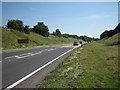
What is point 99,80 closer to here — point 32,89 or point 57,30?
point 32,89

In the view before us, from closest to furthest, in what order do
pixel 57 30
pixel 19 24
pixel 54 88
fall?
pixel 54 88
pixel 19 24
pixel 57 30

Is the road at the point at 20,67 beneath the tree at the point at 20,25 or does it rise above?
beneath

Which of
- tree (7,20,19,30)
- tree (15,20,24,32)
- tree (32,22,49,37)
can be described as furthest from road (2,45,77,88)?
tree (32,22,49,37)

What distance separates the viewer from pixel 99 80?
461 cm

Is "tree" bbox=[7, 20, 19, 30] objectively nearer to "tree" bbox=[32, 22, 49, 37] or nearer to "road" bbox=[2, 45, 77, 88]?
"tree" bbox=[32, 22, 49, 37]

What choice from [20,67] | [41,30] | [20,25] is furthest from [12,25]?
[20,67]

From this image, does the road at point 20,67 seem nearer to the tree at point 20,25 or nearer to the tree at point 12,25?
the tree at point 12,25

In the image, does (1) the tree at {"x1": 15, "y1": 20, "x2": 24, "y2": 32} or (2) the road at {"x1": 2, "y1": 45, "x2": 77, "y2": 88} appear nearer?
(2) the road at {"x1": 2, "y1": 45, "x2": 77, "y2": 88}

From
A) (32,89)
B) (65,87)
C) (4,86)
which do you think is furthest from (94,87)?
(4,86)

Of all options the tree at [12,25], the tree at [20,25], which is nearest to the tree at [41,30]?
the tree at [20,25]

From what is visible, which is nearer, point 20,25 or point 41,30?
point 20,25

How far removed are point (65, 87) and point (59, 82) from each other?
21.0 inches

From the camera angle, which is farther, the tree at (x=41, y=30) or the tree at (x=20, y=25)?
the tree at (x=41, y=30)

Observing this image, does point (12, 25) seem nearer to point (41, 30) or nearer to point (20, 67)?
point (41, 30)
